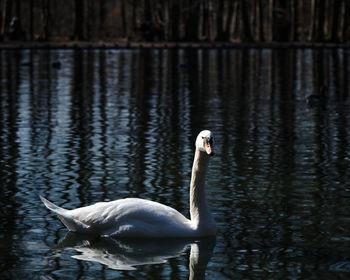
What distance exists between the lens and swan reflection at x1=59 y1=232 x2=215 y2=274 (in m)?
7.96

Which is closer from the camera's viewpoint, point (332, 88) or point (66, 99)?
point (66, 99)

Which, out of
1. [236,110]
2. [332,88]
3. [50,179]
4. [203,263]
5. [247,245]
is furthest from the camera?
[332,88]

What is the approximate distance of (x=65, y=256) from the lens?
8133 mm

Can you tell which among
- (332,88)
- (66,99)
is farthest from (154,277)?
(332,88)

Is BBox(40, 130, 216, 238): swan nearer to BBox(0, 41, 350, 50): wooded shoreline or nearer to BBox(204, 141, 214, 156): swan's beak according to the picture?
BBox(204, 141, 214, 156): swan's beak

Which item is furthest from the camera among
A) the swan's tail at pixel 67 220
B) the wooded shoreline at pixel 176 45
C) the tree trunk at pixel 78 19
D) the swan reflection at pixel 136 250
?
the tree trunk at pixel 78 19

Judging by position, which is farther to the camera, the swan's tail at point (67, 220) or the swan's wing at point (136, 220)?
the swan's tail at point (67, 220)

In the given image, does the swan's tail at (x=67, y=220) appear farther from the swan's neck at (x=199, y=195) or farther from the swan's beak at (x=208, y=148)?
the swan's beak at (x=208, y=148)

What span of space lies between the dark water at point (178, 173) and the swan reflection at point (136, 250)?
0.06 feet

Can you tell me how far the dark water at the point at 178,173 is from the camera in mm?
7988

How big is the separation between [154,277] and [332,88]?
21004 millimetres

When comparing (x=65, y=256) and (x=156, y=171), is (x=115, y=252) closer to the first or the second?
(x=65, y=256)

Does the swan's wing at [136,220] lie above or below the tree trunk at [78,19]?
below

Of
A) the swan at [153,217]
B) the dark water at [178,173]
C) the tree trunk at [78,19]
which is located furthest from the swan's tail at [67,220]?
the tree trunk at [78,19]
